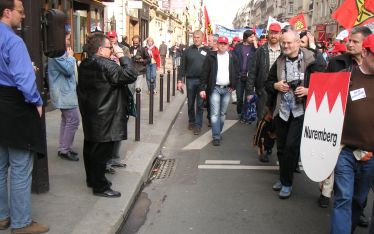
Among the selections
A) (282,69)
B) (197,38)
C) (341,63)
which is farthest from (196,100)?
(341,63)

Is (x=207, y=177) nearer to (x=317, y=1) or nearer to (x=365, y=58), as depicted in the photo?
(x=365, y=58)

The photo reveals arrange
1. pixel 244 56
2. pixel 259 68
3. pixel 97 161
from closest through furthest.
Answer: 1. pixel 97 161
2. pixel 259 68
3. pixel 244 56

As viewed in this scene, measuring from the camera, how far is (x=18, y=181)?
384cm

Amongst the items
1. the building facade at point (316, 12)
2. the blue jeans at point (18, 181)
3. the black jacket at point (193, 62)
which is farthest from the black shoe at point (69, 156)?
the building facade at point (316, 12)

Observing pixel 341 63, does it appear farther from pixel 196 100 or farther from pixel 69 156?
pixel 196 100

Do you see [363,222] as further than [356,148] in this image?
Yes

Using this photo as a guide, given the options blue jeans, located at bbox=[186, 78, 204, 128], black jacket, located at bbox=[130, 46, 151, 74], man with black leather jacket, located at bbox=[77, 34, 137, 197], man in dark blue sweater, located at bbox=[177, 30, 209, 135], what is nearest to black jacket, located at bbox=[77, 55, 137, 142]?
man with black leather jacket, located at bbox=[77, 34, 137, 197]

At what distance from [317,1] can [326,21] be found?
297 inches

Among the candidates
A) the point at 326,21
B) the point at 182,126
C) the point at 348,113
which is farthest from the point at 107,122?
the point at 326,21

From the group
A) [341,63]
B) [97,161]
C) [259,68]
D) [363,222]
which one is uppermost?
[341,63]

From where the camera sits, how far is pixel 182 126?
10375 mm

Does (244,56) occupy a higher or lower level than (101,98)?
higher

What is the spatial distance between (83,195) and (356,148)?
284 centimetres

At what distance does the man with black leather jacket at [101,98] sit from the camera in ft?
15.7
